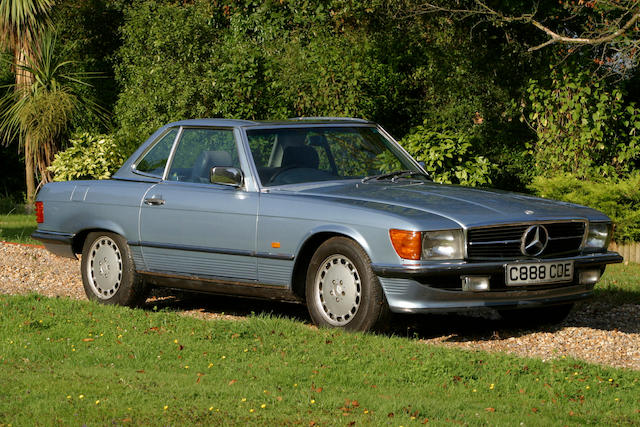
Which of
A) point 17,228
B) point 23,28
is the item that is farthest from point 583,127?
point 23,28

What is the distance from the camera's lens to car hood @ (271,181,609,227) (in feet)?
23.8

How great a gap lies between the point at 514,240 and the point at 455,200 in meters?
0.56

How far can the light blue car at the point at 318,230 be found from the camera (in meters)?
7.16

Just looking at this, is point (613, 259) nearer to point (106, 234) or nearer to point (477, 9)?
point (106, 234)

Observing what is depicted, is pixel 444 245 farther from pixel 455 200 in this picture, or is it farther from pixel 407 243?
pixel 455 200

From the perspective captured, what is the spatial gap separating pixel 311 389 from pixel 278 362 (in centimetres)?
75

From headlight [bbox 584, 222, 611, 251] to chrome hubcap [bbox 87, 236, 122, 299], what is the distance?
3928 mm

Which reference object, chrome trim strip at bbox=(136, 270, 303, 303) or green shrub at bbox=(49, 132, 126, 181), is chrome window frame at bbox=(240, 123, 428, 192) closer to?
chrome trim strip at bbox=(136, 270, 303, 303)

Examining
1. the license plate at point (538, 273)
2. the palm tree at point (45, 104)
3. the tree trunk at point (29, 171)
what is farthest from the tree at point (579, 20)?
the tree trunk at point (29, 171)

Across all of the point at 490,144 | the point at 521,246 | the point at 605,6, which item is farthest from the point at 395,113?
the point at 521,246

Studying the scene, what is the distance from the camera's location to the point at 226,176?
811cm

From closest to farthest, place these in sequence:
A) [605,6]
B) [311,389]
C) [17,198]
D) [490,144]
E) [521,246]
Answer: [311,389] < [521,246] < [605,6] < [490,144] < [17,198]

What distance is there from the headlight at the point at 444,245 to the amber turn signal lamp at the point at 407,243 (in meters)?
0.06

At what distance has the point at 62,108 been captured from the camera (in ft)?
65.9
